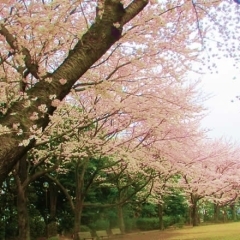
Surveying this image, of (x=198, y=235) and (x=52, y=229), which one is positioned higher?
(x=52, y=229)

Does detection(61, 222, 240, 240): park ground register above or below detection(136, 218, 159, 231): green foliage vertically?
below

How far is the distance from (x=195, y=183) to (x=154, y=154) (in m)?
15.3

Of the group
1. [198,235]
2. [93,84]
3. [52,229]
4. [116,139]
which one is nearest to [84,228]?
A: [52,229]

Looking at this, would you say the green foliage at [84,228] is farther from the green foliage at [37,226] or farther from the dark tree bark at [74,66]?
the dark tree bark at [74,66]

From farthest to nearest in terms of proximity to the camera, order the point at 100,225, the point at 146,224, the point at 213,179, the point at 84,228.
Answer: the point at 146,224 < the point at 213,179 < the point at 100,225 < the point at 84,228

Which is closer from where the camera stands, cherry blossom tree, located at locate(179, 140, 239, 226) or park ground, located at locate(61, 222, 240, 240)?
park ground, located at locate(61, 222, 240, 240)

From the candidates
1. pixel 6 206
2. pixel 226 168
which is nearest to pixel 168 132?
pixel 6 206

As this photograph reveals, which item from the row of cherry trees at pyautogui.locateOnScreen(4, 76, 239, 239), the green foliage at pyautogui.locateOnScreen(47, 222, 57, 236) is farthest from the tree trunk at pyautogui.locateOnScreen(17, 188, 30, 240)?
the green foliage at pyautogui.locateOnScreen(47, 222, 57, 236)

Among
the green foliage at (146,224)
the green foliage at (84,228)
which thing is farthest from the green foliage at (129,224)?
the green foliage at (84,228)

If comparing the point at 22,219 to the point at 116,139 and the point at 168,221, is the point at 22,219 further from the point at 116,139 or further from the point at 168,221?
the point at 168,221

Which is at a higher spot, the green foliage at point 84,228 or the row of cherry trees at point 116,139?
the row of cherry trees at point 116,139

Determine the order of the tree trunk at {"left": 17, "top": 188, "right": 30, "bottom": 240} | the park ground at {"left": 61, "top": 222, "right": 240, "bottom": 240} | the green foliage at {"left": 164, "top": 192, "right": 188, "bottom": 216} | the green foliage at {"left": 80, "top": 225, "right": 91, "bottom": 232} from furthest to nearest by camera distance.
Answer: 1. the green foliage at {"left": 164, "top": 192, "right": 188, "bottom": 216}
2. the green foliage at {"left": 80, "top": 225, "right": 91, "bottom": 232}
3. the park ground at {"left": 61, "top": 222, "right": 240, "bottom": 240}
4. the tree trunk at {"left": 17, "top": 188, "right": 30, "bottom": 240}

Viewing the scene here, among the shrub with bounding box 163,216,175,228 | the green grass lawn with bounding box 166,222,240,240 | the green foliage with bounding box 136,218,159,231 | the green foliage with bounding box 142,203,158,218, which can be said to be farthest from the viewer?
the green foliage with bounding box 142,203,158,218

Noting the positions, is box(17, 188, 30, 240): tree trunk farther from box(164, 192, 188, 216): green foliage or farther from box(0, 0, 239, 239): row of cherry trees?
box(164, 192, 188, 216): green foliage
